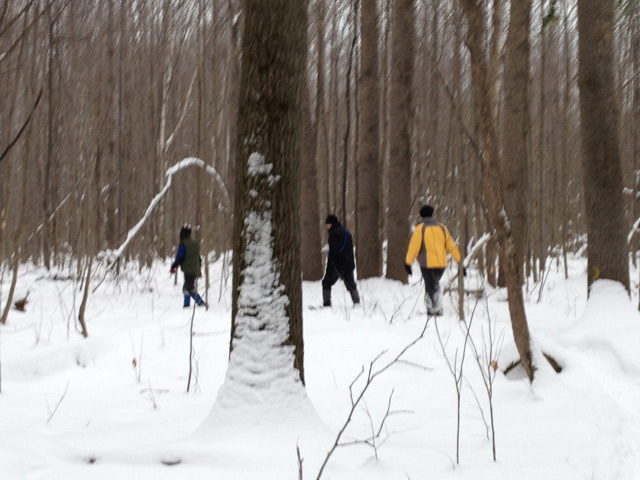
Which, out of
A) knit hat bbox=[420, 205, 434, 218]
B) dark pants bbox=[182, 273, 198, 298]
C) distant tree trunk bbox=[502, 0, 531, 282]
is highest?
distant tree trunk bbox=[502, 0, 531, 282]

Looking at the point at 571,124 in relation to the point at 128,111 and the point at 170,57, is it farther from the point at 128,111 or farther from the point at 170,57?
the point at 128,111

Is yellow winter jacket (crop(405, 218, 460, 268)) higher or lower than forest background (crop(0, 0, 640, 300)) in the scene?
lower

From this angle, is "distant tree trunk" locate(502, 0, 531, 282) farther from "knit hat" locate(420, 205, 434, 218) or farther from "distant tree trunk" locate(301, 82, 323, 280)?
"distant tree trunk" locate(301, 82, 323, 280)

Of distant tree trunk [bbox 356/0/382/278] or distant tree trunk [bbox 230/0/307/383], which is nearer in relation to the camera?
distant tree trunk [bbox 230/0/307/383]

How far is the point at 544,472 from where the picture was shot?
2715mm

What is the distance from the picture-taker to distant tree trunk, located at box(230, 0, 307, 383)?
308cm

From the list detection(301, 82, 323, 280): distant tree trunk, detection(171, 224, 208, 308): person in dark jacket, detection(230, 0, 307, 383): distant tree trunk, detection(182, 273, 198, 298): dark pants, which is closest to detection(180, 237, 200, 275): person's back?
detection(171, 224, 208, 308): person in dark jacket

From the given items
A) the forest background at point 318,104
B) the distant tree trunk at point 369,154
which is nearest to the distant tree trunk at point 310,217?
the forest background at point 318,104

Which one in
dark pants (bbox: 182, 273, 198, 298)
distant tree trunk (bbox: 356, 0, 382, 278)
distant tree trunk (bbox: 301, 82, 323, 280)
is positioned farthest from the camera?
distant tree trunk (bbox: 301, 82, 323, 280)

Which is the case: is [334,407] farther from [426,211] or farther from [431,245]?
[426,211]

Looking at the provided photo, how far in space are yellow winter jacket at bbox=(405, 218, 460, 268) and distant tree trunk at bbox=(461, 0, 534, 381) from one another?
12.0ft

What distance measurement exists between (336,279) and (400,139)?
397 cm

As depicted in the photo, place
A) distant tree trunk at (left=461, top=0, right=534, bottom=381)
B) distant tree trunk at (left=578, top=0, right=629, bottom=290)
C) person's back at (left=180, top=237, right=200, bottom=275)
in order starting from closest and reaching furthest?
distant tree trunk at (left=461, top=0, right=534, bottom=381) → distant tree trunk at (left=578, top=0, right=629, bottom=290) → person's back at (left=180, top=237, right=200, bottom=275)

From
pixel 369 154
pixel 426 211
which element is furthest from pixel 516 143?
pixel 369 154
